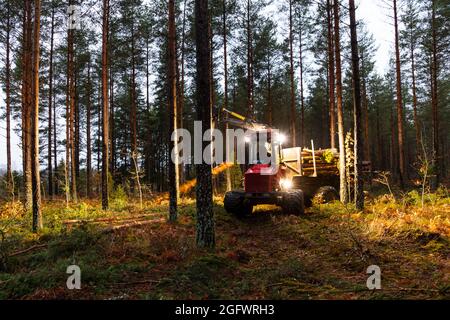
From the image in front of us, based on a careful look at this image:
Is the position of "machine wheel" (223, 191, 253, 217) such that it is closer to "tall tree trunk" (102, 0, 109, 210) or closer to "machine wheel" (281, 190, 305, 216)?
"machine wheel" (281, 190, 305, 216)

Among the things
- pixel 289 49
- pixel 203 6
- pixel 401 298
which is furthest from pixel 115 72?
pixel 401 298

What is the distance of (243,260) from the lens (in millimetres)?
7398

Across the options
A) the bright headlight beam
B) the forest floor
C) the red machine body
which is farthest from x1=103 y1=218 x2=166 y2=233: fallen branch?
the bright headlight beam

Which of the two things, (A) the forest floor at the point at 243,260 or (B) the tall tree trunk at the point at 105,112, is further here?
(B) the tall tree trunk at the point at 105,112

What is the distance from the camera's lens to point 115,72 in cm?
3098

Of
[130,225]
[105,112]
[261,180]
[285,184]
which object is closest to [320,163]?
[285,184]

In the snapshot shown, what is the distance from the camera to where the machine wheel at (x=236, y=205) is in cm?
1263

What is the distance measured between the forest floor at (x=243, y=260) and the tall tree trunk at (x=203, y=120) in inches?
20.3

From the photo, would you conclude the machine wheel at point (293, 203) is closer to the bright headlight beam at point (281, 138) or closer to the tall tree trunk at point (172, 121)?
the bright headlight beam at point (281, 138)

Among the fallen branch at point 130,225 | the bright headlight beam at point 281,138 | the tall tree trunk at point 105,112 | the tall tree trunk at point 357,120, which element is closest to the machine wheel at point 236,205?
the fallen branch at point 130,225

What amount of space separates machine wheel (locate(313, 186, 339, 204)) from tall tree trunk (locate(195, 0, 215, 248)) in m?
8.56

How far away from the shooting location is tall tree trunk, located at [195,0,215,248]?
7.95 m

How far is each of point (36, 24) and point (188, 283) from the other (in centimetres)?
994

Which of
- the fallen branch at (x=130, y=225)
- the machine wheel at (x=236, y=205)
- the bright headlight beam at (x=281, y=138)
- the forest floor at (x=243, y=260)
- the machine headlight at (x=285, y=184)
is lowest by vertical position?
the forest floor at (x=243, y=260)
